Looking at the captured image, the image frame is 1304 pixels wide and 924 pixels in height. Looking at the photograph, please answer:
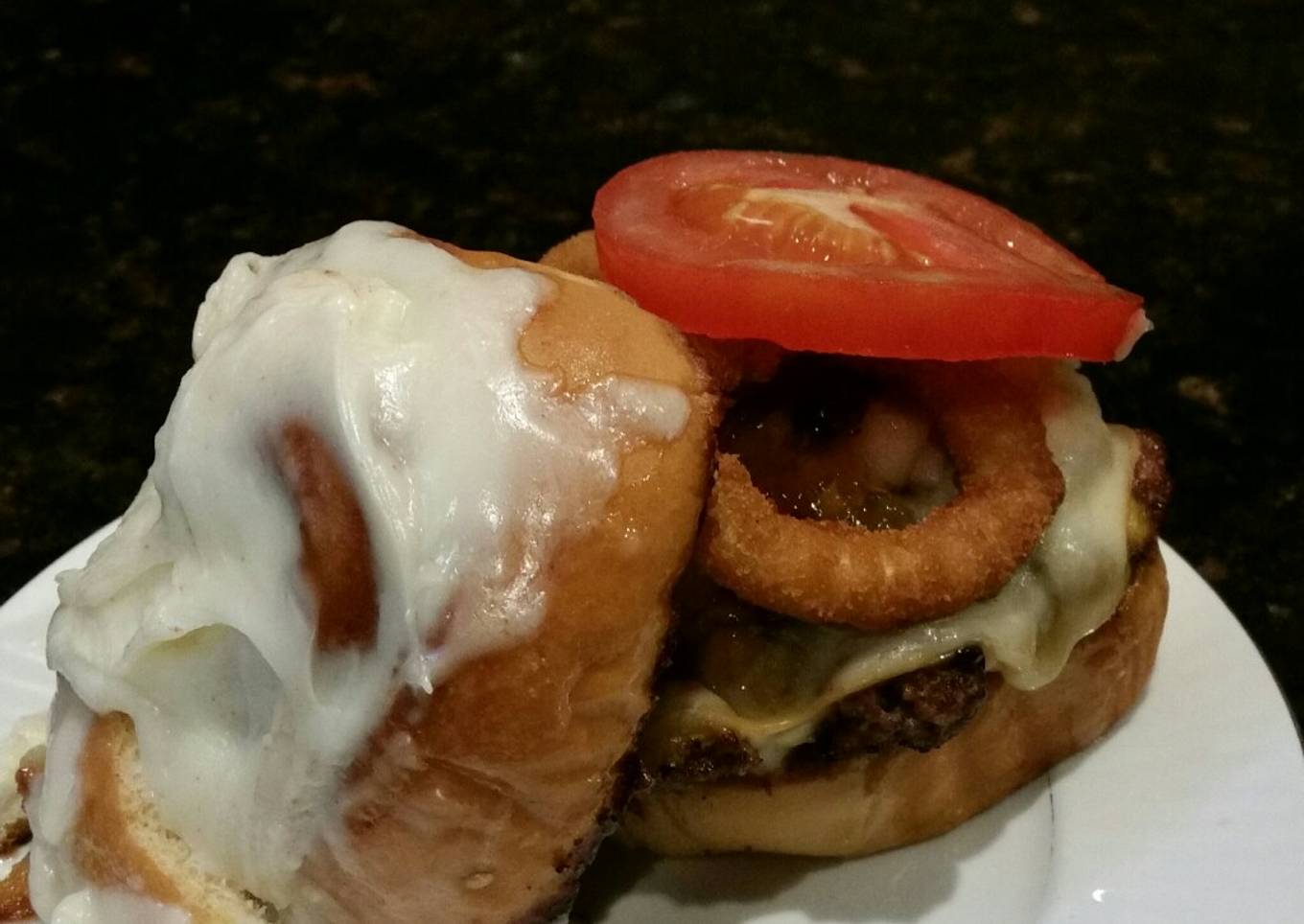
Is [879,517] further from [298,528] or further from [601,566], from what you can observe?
[298,528]

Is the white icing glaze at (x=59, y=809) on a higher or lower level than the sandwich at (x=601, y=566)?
lower

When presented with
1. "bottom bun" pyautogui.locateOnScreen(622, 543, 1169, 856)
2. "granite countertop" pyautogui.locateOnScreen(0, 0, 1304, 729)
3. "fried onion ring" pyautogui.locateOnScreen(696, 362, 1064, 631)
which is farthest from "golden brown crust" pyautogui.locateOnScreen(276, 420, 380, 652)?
"granite countertop" pyautogui.locateOnScreen(0, 0, 1304, 729)

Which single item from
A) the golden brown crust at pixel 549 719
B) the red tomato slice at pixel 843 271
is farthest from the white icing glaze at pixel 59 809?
the red tomato slice at pixel 843 271

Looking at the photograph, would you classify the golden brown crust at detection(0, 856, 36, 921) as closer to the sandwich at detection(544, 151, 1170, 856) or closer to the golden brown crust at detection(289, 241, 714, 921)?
the golden brown crust at detection(289, 241, 714, 921)

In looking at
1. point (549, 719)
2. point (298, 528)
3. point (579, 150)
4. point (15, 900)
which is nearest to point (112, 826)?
point (15, 900)

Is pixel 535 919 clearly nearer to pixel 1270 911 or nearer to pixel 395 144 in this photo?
pixel 1270 911

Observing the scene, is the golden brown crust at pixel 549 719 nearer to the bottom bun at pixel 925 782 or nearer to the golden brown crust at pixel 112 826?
the golden brown crust at pixel 112 826

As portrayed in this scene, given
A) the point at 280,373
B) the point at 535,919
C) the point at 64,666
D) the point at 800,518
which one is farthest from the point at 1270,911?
the point at 64,666
